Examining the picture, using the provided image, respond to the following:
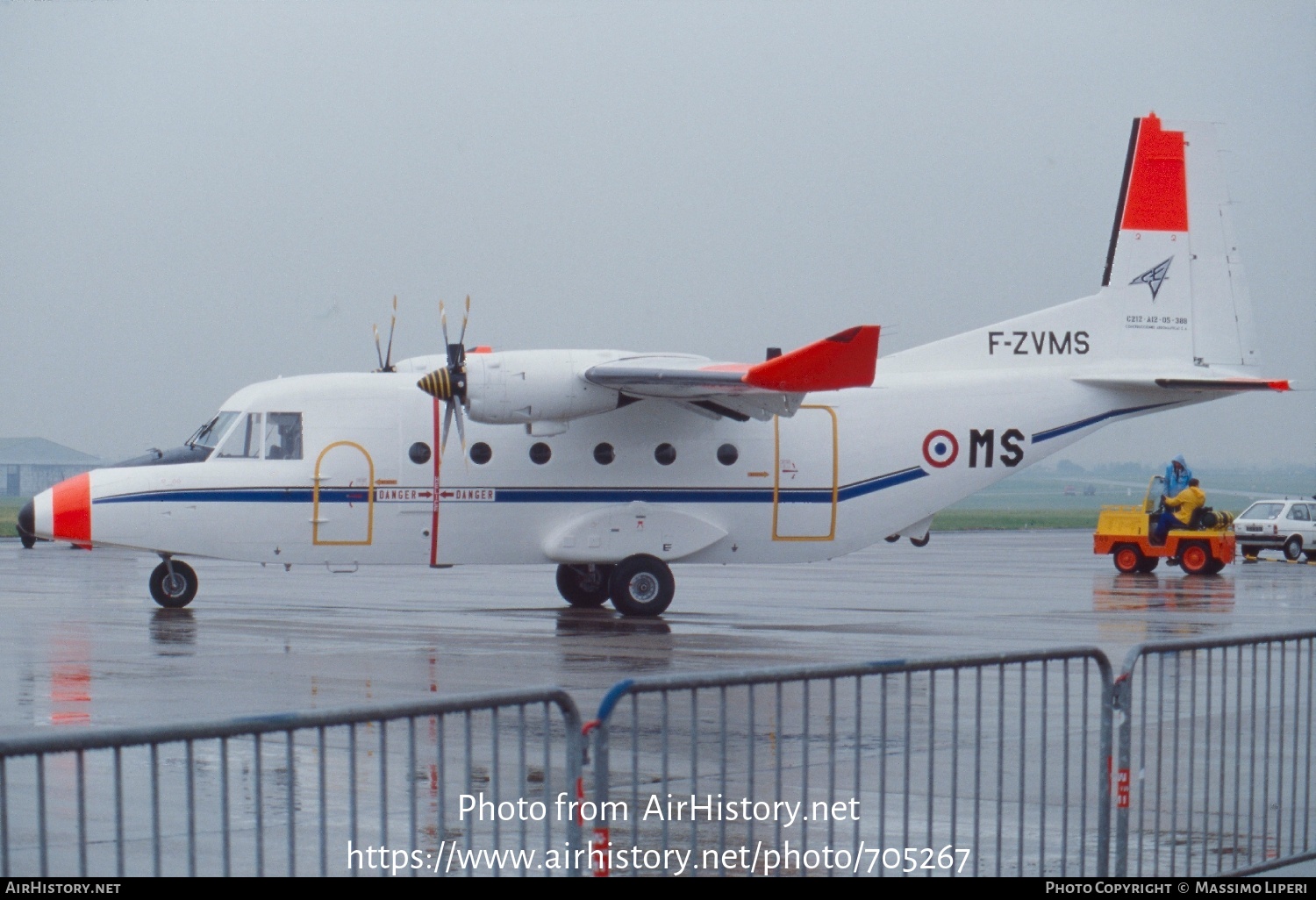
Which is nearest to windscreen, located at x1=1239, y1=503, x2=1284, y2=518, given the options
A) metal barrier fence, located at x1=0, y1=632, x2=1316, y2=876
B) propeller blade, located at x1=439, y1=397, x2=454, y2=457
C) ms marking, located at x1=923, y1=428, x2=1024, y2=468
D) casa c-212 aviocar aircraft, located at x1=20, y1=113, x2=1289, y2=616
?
casa c-212 aviocar aircraft, located at x1=20, y1=113, x2=1289, y2=616

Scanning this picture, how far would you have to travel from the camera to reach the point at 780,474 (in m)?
21.1

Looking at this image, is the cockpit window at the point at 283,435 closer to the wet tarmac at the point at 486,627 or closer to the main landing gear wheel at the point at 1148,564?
the wet tarmac at the point at 486,627

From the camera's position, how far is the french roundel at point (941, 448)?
71.1 feet

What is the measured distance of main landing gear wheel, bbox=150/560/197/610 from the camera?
2089cm

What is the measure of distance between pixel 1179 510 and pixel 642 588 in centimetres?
1676

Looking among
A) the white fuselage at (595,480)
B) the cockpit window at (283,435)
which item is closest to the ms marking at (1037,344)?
the white fuselage at (595,480)

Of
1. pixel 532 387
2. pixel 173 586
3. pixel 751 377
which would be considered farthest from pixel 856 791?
pixel 173 586

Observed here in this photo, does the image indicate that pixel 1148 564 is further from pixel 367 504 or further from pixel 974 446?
pixel 367 504

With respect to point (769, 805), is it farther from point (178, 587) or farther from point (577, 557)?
point (178, 587)

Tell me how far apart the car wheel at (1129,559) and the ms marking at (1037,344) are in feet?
39.3

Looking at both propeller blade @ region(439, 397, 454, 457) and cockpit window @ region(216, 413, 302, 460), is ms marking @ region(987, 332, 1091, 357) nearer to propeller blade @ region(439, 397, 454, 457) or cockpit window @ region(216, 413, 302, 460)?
propeller blade @ region(439, 397, 454, 457)

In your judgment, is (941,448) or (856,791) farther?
(941,448)

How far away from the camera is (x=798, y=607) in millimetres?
23469
